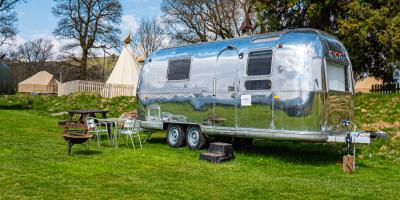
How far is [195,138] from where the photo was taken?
469 inches

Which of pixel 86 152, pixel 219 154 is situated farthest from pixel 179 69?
pixel 86 152

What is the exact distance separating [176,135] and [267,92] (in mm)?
3603

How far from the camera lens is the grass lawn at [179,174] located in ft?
22.2

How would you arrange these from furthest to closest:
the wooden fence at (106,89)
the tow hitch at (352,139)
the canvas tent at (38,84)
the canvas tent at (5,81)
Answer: the canvas tent at (38,84) → the canvas tent at (5,81) → the wooden fence at (106,89) → the tow hitch at (352,139)

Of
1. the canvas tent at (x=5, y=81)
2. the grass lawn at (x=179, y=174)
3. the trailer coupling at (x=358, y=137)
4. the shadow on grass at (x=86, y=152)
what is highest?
the canvas tent at (x=5, y=81)

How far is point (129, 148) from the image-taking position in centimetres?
1197

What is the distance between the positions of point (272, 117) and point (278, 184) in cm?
248

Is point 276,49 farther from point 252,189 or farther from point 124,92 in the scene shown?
point 124,92

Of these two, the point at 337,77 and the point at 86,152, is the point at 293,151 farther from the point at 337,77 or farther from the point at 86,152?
the point at 86,152

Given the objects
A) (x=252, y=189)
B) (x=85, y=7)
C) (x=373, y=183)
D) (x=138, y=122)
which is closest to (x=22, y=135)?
(x=138, y=122)

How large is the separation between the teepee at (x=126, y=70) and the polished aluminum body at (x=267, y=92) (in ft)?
56.5

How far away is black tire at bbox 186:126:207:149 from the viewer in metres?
11.6

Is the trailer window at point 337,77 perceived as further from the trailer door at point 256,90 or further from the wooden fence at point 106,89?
the wooden fence at point 106,89

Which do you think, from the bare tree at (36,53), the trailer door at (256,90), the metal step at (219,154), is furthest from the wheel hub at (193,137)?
the bare tree at (36,53)
